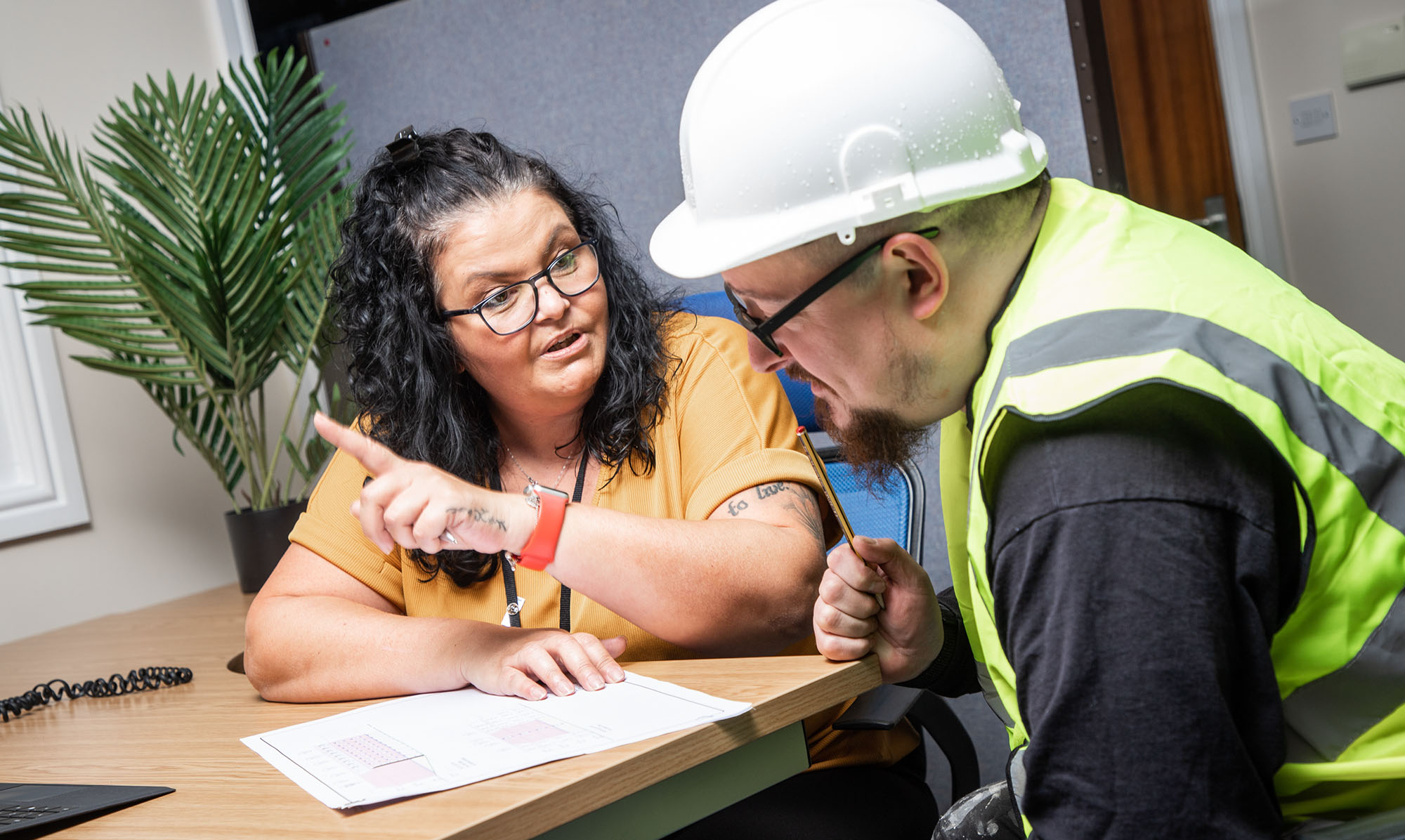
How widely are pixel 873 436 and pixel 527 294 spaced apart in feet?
1.91

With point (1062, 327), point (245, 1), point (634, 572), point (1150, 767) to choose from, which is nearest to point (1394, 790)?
point (1150, 767)

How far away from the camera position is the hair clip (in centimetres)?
136

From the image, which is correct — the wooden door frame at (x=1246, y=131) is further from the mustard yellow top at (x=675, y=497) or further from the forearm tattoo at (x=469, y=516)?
the forearm tattoo at (x=469, y=516)

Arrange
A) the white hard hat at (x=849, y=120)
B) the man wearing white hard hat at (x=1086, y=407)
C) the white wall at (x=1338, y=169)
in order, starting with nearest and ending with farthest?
the man wearing white hard hat at (x=1086, y=407) < the white hard hat at (x=849, y=120) < the white wall at (x=1338, y=169)

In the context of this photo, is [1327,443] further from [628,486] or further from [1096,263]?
[628,486]

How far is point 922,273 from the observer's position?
73 cm

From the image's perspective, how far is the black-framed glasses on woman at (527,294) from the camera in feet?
4.16

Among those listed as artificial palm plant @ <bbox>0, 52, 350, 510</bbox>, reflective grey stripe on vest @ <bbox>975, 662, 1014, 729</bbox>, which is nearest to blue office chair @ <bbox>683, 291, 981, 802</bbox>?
reflective grey stripe on vest @ <bbox>975, 662, 1014, 729</bbox>

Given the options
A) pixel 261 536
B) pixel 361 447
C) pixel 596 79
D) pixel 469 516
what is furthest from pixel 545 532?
pixel 596 79

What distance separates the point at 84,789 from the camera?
37.5 inches

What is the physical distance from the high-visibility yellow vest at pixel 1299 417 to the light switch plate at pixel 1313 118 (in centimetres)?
268

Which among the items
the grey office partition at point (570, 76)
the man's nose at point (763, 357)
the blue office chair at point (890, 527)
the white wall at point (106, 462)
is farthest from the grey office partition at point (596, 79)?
the man's nose at point (763, 357)

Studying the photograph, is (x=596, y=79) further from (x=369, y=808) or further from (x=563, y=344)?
(x=369, y=808)

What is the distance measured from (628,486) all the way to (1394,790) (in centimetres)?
83
